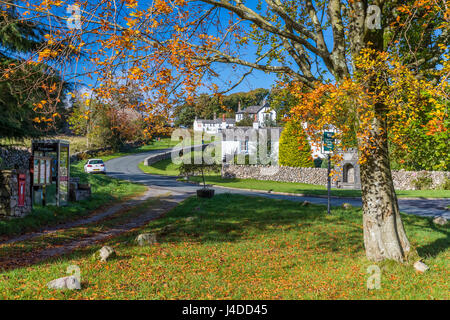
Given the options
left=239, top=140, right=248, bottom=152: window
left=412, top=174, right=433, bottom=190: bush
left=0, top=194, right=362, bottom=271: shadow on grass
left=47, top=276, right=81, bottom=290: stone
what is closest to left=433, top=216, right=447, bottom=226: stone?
left=0, top=194, right=362, bottom=271: shadow on grass

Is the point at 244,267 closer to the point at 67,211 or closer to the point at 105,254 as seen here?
the point at 105,254

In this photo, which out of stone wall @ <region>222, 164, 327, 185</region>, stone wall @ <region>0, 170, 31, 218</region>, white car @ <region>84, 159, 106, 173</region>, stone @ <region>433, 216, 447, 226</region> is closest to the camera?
stone wall @ <region>0, 170, 31, 218</region>

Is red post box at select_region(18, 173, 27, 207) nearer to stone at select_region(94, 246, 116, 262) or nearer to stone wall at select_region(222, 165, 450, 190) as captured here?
stone at select_region(94, 246, 116, 262)

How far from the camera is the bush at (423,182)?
98.3 feet

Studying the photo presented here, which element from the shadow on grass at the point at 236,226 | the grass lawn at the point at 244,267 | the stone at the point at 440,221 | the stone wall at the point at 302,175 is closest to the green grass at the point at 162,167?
the stone wall at the point at 302,175

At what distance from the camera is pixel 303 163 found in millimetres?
37375

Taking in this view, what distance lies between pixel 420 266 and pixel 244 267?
146 inches

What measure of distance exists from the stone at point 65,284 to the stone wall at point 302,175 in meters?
28.2

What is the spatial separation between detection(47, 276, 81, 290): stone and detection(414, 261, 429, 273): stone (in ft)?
22.0

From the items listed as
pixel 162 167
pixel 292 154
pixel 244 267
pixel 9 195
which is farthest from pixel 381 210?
pixel 162 167

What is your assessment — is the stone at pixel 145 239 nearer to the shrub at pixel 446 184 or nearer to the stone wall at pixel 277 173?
the stone wall at pixel 277 173

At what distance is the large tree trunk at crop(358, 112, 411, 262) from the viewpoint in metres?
7.88

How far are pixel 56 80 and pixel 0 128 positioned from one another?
149 inches

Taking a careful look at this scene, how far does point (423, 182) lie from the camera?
30156 mm
